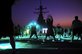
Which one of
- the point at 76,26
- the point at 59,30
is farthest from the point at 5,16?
the point at 59,30

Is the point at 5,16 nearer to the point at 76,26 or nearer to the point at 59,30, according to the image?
the point at 76,26

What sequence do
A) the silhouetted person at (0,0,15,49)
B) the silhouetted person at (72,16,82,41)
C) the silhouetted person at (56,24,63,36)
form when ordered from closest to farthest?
the silhouetted person at (0,0,15,49)
the silhouetted person at (72,16,82,41)
the silhouetted person at (56,24,63,36)

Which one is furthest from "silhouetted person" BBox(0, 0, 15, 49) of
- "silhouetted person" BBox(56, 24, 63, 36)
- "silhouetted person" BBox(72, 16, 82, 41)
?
"silhouetted person" BBox(56, 24, 63, 36)

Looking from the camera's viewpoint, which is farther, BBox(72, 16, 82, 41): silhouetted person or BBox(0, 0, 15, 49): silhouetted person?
BBox(72, 16, 82, 41): silhouetted person

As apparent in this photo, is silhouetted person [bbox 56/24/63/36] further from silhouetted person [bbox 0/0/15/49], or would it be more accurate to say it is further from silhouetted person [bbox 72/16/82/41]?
silhouetted person [bbox 0/0/15/49]

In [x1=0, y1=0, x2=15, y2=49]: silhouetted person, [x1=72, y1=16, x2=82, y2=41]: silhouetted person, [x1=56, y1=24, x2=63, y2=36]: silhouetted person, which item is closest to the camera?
[x1=0, y1=0, x2=15, y2=49]: silhouetted person

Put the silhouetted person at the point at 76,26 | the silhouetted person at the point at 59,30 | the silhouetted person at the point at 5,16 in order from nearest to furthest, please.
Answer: the silhouetted person at the point at 5,16
the silhouetted person at the point at 76,26
the silhouetted person at the point at 59,30

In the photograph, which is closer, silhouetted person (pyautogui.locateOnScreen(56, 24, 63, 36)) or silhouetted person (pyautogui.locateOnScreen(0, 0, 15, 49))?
silhouetted person (pyautogui.locateOnScreen(0, 0, 15, 49))

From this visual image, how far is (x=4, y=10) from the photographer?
1295 cm

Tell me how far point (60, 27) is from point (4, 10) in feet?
70.5

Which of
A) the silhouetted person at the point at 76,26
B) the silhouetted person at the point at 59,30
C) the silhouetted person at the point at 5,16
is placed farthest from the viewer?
the silhouetted person at the point at 59,30

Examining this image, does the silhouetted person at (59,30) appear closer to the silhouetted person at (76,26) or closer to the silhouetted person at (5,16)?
the silhouetted person at (76,26)

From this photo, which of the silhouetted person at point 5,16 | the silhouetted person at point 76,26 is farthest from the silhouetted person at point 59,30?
the silhouetted person at point 5,16

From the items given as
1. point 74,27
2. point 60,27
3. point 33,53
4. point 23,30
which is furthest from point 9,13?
point 23,30
